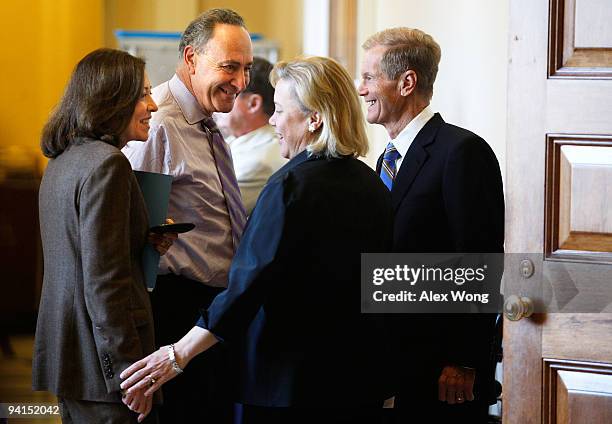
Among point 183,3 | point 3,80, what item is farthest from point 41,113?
point 183,3

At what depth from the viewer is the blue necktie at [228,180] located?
103 inches

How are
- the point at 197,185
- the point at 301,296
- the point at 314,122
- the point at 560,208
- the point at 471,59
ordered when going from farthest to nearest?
the point at 471,59 < the point at 197,185 < the point at 560,208 < the point at 314,122 < the point at 301,296

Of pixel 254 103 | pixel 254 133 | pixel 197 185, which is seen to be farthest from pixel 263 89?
pixel 197 185

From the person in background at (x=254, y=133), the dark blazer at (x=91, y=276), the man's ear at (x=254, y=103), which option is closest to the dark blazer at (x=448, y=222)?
the dark blazer at (x=91, y=276)

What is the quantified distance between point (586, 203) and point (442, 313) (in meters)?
0.59

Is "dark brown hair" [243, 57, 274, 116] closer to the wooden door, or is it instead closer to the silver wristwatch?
the wooden door

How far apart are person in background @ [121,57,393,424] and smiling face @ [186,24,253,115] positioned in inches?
22.6

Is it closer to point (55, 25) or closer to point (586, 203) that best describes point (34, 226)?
point (55, 25)

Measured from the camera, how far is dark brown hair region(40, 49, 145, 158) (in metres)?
2.23

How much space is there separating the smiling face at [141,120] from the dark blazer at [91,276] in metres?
0.12

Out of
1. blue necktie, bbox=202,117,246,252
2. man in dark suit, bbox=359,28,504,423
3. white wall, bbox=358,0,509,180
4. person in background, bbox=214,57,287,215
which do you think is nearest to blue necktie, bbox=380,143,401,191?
man in dark suit, bbox=359,28,504,423

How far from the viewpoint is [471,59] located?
4109 mm

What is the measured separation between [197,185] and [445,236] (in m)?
0.70

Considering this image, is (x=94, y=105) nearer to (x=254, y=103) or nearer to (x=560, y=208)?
(x=560, y=208)
